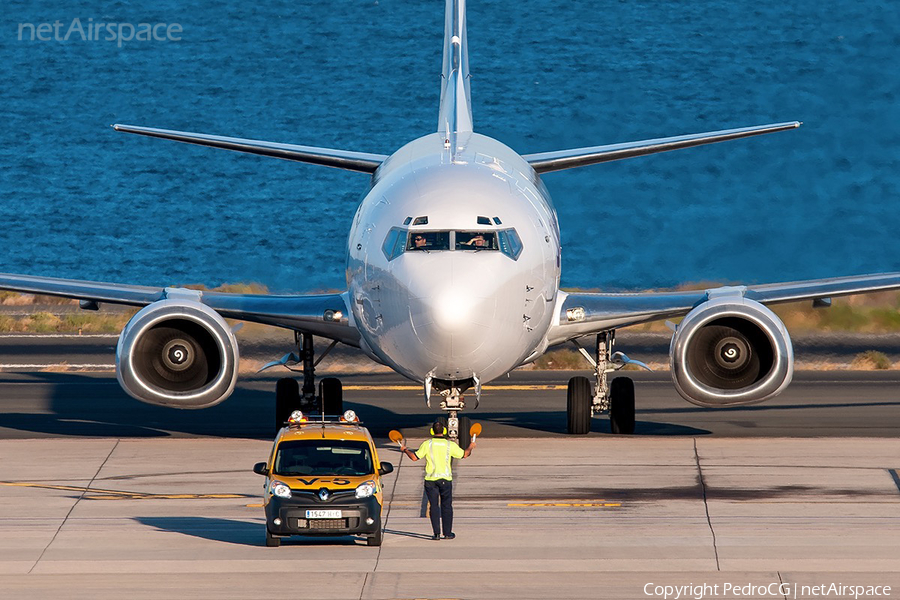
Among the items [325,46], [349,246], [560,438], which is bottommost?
[560,438]

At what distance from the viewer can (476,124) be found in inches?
4070

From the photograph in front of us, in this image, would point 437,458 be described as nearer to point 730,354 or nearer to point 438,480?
point 438,480

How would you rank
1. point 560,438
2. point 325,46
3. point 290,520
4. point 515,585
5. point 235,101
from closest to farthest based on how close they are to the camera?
point 515,585
point 290,520
point 560,438
point 235,101
point 325,46

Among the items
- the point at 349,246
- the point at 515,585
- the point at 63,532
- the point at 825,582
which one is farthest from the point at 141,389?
the point at 825,582

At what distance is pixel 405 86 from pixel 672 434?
8777cm

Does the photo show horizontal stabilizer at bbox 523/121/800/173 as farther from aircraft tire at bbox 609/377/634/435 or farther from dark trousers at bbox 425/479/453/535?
dark trousers at bbox 425/479/453/535

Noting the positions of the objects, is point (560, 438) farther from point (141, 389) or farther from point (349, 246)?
point (141, 389)

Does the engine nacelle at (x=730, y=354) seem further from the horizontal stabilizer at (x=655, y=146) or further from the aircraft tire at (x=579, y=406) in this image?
the horizontal stabilizer at (x=655, y=146)

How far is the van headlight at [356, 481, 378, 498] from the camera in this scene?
21.5 meters

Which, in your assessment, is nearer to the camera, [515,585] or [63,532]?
[515,585]

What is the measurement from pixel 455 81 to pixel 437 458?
13.4 m

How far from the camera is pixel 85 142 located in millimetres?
118625

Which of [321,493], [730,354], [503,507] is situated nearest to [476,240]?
[503,507]

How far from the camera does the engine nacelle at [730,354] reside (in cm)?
2836
